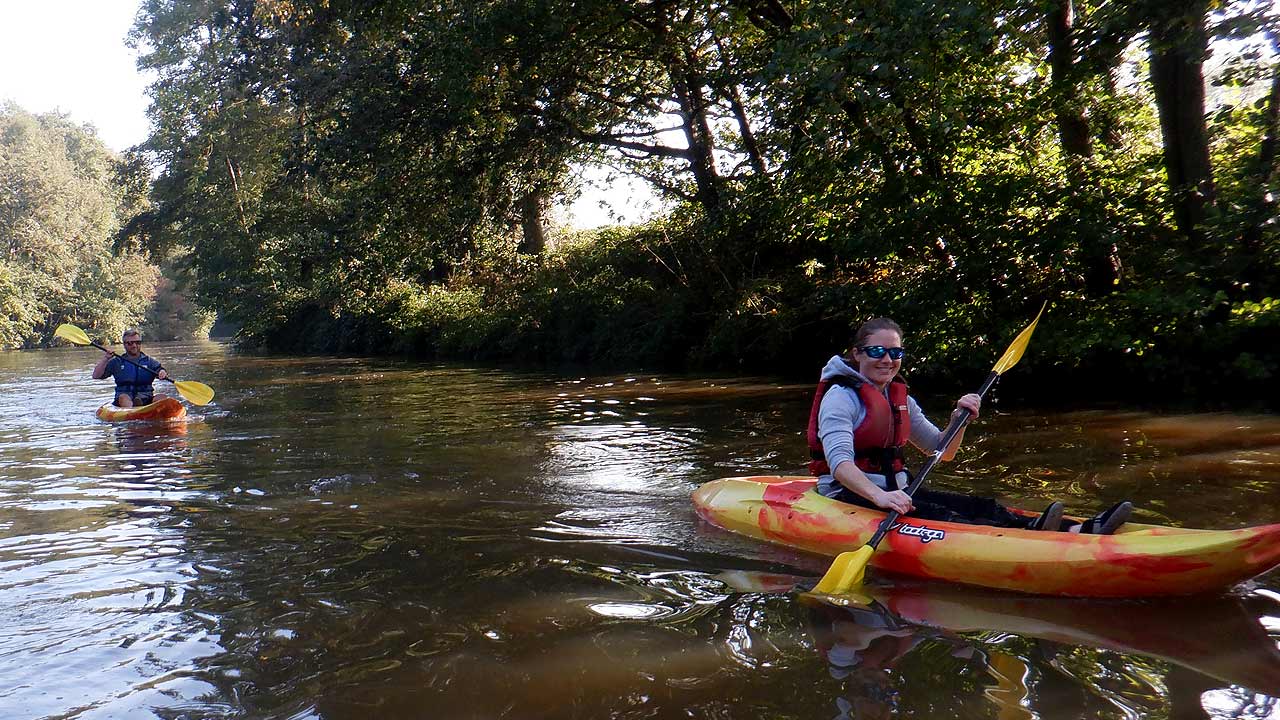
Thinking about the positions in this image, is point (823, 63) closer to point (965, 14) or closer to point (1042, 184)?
point (965, 14)

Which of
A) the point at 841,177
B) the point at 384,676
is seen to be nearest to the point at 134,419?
the point at 841,177

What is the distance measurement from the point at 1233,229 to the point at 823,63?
3300mm

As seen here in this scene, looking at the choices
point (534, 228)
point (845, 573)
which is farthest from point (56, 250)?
point (845, 573)

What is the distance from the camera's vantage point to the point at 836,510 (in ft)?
15.0

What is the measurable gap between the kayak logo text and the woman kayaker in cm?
7

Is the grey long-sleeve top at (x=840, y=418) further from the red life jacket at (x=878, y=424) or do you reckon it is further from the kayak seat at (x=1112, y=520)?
the kayak seat at (x=1112, y=520)

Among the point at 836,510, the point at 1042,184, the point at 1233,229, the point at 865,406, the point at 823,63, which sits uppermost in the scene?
the point at 823,63

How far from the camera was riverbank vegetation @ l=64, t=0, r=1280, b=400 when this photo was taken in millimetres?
7750

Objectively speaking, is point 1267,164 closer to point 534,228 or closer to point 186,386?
point 186,386

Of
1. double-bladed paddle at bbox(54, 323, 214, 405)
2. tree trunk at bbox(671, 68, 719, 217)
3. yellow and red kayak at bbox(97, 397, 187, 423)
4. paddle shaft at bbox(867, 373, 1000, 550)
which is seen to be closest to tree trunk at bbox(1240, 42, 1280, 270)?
paddle shaft at bbox(867, 373, 1000, 550)

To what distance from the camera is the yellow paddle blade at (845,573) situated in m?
3.90

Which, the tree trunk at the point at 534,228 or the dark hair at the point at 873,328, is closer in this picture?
the dark hair at the point at 873,328

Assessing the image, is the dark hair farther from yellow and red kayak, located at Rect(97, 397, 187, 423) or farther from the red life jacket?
yellow and red kayak, located at Rect(97, 397, 187, 423)

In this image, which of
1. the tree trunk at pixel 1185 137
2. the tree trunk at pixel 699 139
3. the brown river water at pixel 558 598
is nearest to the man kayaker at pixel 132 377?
the brown river water at pixel 558 598
